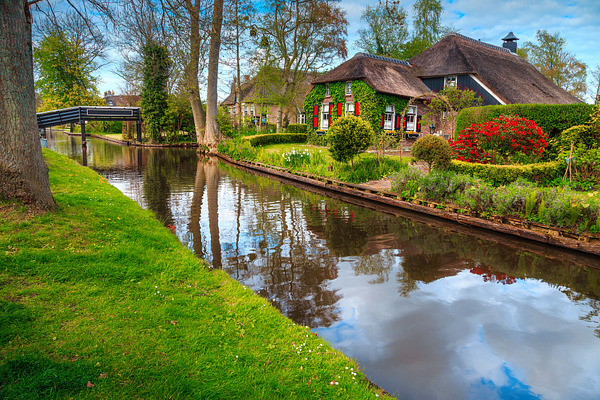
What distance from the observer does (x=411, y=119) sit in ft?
84.9

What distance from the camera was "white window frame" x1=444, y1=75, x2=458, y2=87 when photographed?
25844 millimetres

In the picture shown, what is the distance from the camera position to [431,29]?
137ft

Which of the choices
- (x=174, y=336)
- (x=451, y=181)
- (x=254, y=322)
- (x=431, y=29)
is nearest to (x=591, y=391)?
(x=254, y=322)

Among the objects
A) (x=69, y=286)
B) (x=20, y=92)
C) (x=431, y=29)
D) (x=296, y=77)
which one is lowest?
(x=69, y=286)

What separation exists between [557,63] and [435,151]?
4138cm

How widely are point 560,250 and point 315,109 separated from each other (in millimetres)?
21822

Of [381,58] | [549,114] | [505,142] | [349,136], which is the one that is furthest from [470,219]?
[381,58]

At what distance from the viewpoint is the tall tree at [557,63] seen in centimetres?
4050

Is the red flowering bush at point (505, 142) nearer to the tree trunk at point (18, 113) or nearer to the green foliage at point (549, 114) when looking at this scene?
the green foliage at point (549, 114)

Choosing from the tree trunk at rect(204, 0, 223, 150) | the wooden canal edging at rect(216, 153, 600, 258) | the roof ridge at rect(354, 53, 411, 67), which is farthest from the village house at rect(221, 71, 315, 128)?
the wooden canal edging at rect(216, 153, 600, 258)

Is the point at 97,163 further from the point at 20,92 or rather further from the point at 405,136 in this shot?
the point at 405,136

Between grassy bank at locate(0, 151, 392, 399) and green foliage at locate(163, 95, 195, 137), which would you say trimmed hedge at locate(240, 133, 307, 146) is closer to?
green foliage at locate(163, 95, 195, 137)

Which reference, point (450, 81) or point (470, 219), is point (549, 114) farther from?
point (450, 81)

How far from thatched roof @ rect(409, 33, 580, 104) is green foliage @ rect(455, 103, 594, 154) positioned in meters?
9.98
